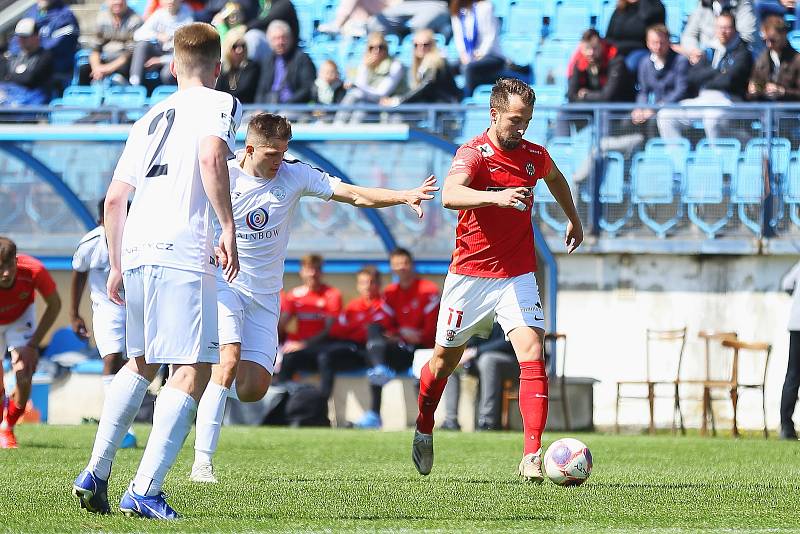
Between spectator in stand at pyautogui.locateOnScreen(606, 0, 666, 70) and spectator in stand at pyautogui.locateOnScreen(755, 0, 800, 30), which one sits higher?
spectator in stand at pyautogui.locateOnScreen(755, 0, 800, 30)

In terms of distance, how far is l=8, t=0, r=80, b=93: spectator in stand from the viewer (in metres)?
19.9

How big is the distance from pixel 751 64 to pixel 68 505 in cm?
1180

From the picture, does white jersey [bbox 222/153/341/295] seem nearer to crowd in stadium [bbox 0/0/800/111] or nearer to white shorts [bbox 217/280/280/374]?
white shorts [bbox 217/280/280/374]

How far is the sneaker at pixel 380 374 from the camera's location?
1587 centimetres

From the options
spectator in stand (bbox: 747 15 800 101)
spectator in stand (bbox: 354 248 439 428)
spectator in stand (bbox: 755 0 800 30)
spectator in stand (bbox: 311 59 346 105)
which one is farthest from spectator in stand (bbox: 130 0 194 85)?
spectator in stand (bbox: 747 15 800 101)

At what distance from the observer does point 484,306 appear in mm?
A: 8539

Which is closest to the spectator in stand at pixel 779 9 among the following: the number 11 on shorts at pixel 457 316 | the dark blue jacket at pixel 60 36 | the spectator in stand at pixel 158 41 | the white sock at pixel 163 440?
the spectator in stand at pixel 158 41

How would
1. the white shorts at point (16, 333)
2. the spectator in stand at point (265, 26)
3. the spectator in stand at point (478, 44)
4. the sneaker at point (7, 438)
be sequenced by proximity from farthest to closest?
the spectator in stand at point (265, 26) → the spectator in stand at point (478, 44) → the white shorts at point (16, 333) → the sneaker at point (7, 438)

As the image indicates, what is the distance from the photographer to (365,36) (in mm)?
19859

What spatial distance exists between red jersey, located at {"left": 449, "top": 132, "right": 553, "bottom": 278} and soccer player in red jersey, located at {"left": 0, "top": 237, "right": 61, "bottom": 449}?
179 inches

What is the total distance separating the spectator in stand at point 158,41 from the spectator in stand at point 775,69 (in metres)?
7.60

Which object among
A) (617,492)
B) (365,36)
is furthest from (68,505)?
(365,36)

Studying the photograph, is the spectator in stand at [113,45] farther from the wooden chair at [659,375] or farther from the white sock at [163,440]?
the white sock at [163,440]

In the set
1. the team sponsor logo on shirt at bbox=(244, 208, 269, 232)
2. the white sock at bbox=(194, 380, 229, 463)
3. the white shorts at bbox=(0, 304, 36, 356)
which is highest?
the team sponsor logo on shirt at bbox=(244, 208, 269, 232)
